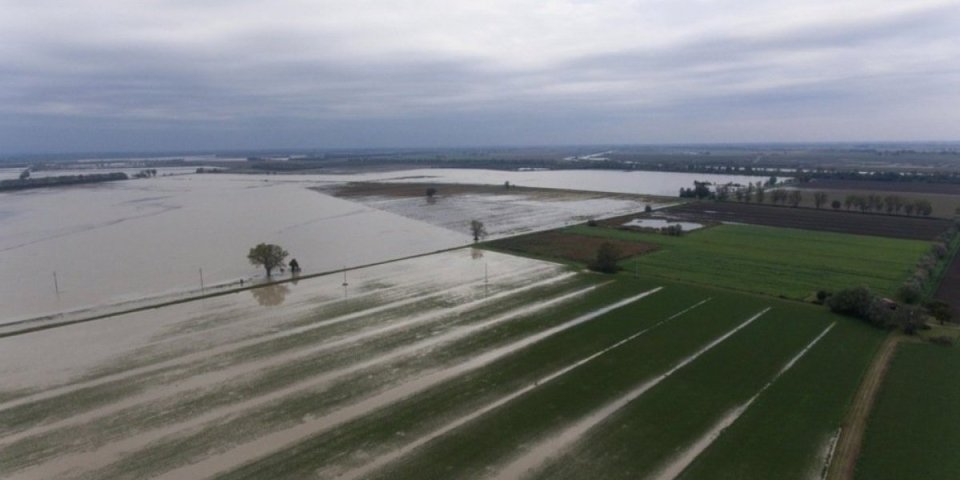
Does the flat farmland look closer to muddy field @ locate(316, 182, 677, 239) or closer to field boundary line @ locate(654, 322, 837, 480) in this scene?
field boundary line @ locate(654, 322, 837, 480)

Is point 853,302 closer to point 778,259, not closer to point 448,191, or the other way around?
point 778,259

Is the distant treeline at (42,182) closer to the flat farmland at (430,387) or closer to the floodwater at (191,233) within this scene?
the floodwater at (191,233)

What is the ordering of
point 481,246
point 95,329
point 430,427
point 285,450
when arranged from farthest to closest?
point 481,246
point 95,329
point 430,427
point 285,450

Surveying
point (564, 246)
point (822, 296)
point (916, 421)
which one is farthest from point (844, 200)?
point (916, 421)

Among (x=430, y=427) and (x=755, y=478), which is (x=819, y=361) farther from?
(x=430, y=427)

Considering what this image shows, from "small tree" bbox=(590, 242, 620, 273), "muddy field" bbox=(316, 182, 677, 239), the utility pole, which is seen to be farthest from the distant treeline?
"small tree" bbox=(590, 242, 620, 273)

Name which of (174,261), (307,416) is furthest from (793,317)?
(174,261)
